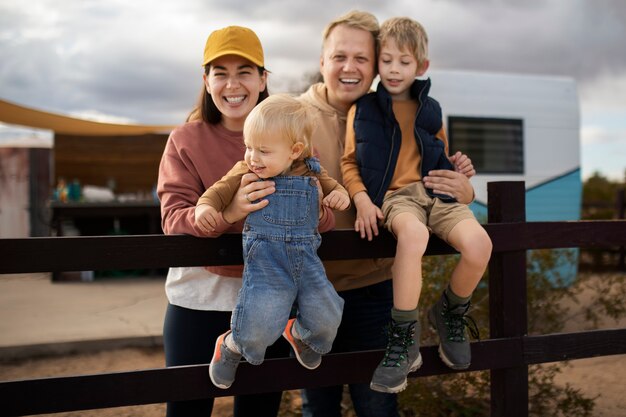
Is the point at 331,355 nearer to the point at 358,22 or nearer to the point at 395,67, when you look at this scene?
the point at 395,67

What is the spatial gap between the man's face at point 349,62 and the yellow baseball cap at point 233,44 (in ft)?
1.16

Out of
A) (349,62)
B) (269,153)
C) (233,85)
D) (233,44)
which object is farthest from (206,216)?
(349,62)

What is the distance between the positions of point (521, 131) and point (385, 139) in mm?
6178

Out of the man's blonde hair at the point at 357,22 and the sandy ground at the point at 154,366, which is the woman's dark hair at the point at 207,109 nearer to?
the man's blonde hair at the point at 357,22

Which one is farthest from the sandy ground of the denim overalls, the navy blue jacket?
the denim overalls

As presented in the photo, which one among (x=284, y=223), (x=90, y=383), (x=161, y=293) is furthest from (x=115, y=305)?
(x=284, y=223)

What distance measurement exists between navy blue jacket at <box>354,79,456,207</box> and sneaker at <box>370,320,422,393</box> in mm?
476

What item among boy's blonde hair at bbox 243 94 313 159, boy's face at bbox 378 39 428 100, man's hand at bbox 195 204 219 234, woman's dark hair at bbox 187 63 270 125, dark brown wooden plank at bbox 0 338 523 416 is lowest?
dark brown wooden plank at bbox 0 338 523 416

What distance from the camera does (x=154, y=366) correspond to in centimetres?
524

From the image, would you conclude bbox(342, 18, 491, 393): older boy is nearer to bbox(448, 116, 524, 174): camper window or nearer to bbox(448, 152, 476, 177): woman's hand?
bbox(448, 152, 476, 177): woman's hand

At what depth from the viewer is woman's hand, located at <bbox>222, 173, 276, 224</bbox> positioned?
1.81 metres

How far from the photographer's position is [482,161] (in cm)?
773

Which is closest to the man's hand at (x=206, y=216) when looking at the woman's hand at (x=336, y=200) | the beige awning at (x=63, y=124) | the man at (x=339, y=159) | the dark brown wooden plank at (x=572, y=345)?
the woman's hand at (x=336, y=200)

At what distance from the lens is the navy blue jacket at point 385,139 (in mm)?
2258
